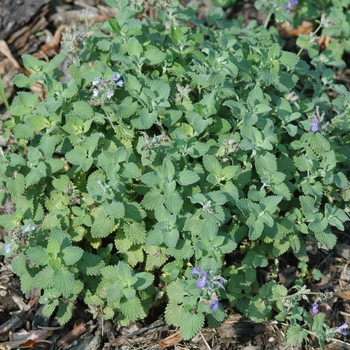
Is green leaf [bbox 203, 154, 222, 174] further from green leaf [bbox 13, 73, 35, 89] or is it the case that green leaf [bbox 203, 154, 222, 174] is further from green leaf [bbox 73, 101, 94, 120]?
green leaf [bbox 13, 73, 35, 89]

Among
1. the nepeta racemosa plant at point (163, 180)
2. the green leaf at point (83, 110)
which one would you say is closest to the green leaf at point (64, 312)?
the nepeta racemosa plant at point (163, 180)

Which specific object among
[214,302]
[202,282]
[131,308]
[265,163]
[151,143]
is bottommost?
[131,308]

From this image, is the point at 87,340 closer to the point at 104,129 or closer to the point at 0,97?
the point at 104,129

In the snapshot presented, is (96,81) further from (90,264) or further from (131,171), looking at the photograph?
(90,264)

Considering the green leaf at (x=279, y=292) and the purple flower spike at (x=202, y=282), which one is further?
the green leaf at (x=279, y=292)

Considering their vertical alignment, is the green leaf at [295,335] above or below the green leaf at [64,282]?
below

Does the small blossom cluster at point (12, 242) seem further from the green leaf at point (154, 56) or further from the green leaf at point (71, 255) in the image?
the green leaf at point (154, 56)

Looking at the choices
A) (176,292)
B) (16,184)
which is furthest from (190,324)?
(16,184)

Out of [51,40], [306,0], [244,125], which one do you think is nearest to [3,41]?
[51,40]
